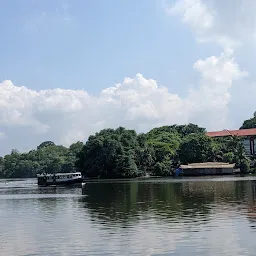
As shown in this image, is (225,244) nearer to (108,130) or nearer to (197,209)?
(197,209)

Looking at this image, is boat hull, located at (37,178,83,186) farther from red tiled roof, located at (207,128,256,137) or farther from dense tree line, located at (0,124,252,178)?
red tiled roof, located at (207,128,256,137)

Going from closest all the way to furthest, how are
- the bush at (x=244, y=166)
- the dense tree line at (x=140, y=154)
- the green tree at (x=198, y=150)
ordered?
1. the bush at (x=244, y=166)
2. the dense tree line at (x=140, y=154)
3. the green tree at (x=198, y=150)

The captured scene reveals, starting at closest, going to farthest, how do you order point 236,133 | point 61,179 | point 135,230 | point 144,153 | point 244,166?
point 135,230 < point 61,179 < point 244,166 < point 144,153 < point 236,133

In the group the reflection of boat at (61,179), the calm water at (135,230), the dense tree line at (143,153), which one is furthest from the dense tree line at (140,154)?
the calm water at (135,230)

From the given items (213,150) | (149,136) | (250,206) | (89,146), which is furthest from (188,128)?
(250,206)

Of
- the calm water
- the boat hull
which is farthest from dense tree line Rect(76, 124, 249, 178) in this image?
the calm water

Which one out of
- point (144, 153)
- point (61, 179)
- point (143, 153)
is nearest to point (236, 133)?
point (144, 153)

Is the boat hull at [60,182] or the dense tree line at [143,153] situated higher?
the dense tree line at [143,153]

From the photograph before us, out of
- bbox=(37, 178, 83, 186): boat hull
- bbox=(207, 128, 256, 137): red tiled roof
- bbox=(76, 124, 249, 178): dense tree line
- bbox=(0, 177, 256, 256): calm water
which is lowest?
bbox=(0, 177, 256, 256): calm water

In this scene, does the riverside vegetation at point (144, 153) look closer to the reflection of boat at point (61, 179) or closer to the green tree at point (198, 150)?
the green tree at point (198, 150)

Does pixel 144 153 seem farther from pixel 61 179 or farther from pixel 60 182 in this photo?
pixel 60 182

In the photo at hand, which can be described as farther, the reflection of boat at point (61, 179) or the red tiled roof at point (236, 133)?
the red tiled roof at point (236, 133)

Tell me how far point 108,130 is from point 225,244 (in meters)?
110

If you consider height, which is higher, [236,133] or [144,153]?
[236,133]
